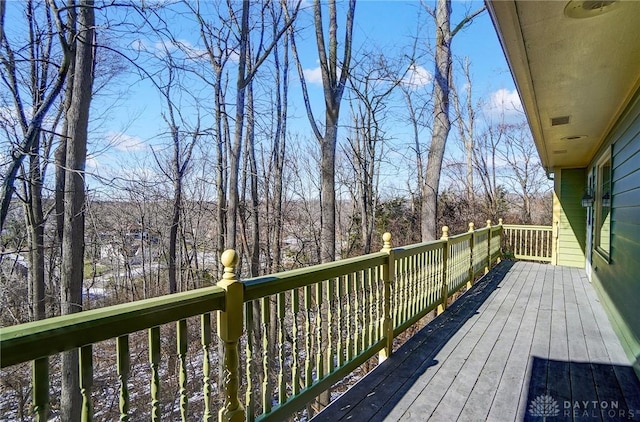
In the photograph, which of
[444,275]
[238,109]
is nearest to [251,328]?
[444,275]

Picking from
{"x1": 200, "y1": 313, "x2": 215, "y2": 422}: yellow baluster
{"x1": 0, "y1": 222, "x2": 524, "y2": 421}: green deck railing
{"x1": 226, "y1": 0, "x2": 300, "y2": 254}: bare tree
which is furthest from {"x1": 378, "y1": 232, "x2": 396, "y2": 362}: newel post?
{"x1": 226, "y1": 0, "x2": 300, "y2": 254}: bare tree

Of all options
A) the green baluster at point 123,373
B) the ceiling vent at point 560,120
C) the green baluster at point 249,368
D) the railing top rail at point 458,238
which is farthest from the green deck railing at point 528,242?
the green baluster at point 123,373

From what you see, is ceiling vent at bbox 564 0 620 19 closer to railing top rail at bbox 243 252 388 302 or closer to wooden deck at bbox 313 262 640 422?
railing top rail at bbox 243 252 388 302

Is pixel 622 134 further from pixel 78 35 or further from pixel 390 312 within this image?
pixel 78 35

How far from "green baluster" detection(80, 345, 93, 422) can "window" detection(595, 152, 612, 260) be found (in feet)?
17.3

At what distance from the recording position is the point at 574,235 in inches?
323

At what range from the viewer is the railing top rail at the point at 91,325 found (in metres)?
1.01

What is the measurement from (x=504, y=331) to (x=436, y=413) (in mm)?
2025

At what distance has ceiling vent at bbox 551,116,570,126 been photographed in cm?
373

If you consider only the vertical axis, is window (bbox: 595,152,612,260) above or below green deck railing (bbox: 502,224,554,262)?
above

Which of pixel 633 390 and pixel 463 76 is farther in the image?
pixel 463 76

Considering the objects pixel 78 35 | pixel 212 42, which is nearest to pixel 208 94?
pixel 212 42

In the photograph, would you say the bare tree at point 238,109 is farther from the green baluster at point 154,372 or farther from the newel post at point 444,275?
the green baluster at point 154,372

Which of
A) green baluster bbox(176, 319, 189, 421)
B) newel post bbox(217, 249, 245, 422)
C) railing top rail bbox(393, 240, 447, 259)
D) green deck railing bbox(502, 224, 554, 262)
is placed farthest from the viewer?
green deck railing bbox(502, 224, 554, 262)
